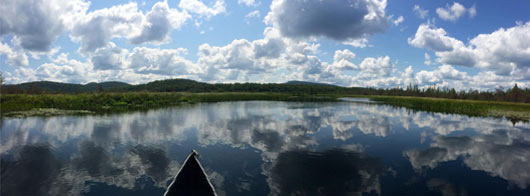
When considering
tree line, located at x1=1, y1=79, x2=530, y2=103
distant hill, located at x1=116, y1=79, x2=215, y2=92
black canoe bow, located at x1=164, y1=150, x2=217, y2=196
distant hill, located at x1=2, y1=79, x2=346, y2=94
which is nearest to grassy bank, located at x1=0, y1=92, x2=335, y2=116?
tree line, located at x1=1, y1=79, x2=530, y2=103

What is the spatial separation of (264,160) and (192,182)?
8.96 metres

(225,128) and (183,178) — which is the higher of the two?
(183,178)

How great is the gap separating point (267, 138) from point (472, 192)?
42.2 ft

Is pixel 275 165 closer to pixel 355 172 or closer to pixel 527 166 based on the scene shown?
pixel 355 172

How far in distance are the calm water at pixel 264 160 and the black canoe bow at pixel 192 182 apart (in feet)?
15.2

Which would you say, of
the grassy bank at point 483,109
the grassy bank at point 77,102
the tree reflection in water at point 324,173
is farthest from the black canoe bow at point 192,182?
the grassy bank at point 483,109

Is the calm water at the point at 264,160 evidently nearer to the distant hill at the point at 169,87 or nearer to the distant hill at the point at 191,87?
the distant hill at the point at 169,87

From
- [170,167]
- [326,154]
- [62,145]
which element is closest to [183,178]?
[170,167]

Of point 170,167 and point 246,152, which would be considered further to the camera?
point 246,152

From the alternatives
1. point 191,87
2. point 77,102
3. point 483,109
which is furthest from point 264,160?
point 191,87

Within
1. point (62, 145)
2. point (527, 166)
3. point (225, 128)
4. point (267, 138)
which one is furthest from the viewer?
point (225, 128)

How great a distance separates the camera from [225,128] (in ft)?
79.7

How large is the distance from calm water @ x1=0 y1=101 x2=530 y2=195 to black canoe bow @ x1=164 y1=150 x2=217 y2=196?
4.64 metres

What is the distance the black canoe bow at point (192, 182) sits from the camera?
5332 mm
